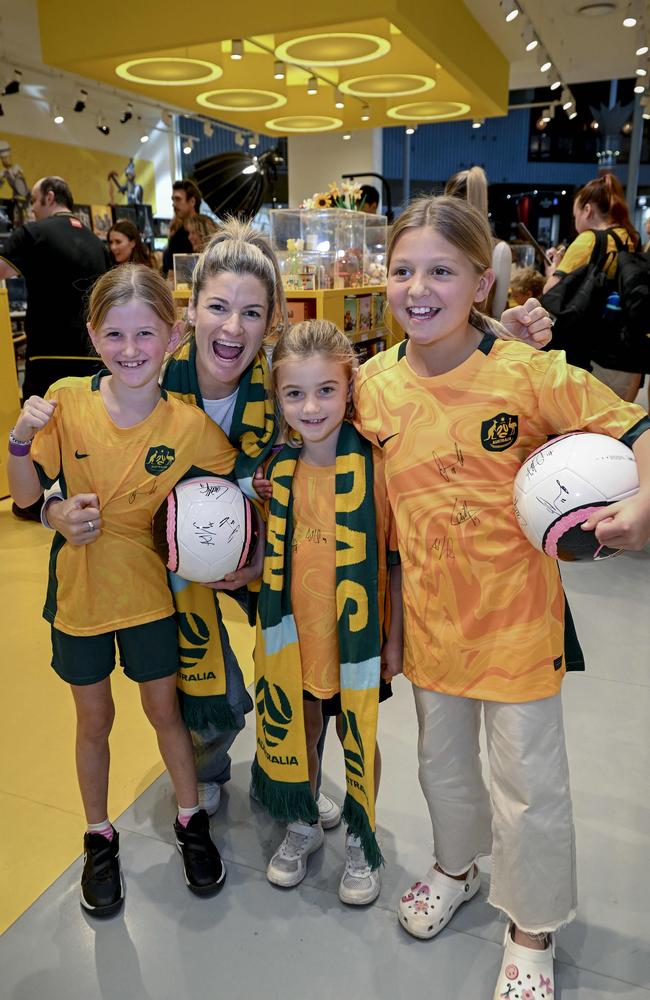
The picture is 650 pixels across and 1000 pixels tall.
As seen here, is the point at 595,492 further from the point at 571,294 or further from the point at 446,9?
the point at 446,9

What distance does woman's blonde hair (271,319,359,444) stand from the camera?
64.9 inches

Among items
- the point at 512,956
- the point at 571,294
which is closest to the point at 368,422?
the point at 512,956

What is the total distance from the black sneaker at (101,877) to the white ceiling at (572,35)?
332 inches

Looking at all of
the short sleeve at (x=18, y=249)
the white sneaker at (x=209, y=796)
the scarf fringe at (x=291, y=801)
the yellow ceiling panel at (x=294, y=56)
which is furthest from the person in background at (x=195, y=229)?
the scarf fringe at (x=291, y=801)

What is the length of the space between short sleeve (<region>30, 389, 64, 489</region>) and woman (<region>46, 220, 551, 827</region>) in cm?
8

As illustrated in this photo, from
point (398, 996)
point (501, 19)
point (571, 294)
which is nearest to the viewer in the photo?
point (398, 996)

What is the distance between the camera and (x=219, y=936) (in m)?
1.74

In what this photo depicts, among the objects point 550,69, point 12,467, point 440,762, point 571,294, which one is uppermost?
point 550,69

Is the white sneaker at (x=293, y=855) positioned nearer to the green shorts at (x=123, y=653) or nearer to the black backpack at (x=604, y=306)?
the green shorts at (x=123, y=653)

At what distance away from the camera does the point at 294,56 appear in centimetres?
616

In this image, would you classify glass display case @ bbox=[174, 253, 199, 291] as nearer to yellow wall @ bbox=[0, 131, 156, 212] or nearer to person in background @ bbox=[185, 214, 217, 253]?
person in background @ bbox=[185, 214, 217, 253]

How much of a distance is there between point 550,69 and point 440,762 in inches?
387

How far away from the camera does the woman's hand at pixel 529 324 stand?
5.63 feet

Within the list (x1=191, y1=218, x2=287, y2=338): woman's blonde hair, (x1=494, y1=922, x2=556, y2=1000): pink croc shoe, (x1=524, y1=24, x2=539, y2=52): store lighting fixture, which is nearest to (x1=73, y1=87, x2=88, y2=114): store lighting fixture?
(x1=524, y1=24, x2=539, y2=52): store lighting fixture
